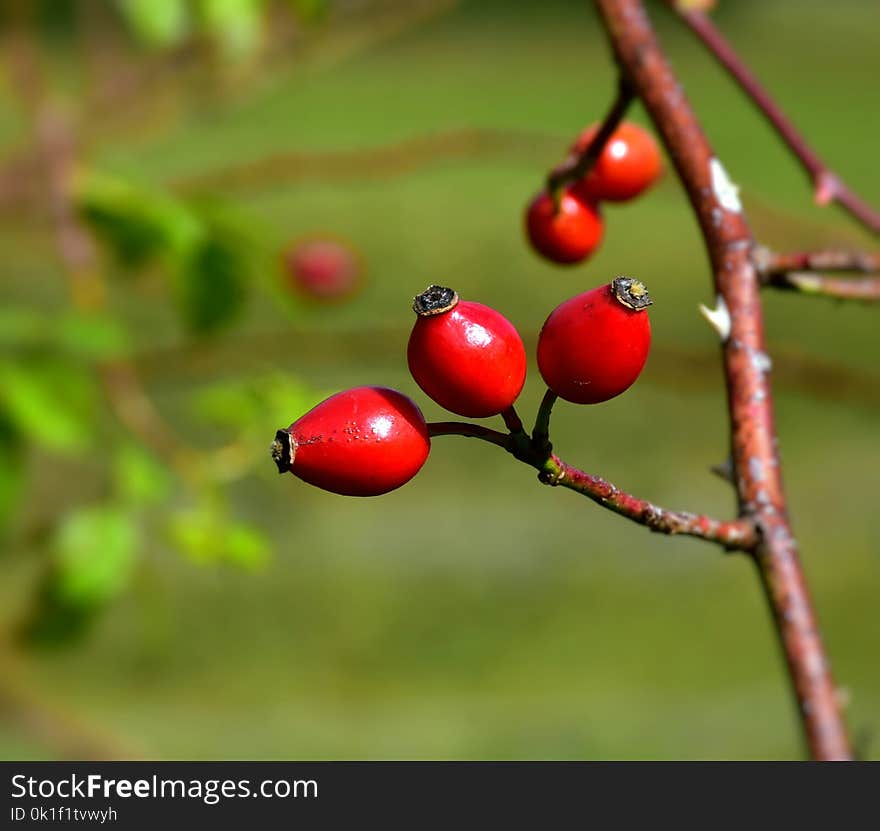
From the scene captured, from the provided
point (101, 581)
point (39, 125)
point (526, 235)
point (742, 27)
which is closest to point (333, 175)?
point (39, 125)

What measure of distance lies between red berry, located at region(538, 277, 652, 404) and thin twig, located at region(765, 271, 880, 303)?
4.4 inches

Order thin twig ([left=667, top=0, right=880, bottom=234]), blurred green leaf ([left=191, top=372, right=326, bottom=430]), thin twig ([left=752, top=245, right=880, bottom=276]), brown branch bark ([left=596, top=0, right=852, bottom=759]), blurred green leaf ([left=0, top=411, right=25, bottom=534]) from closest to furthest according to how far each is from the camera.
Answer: brown branch bark ([left=596, top=0, right=852, bottom=759]), thin twig ([left=752, top=245, right=880, bottom=276]), thin twig ([left=667, top=0, right=880, bottom=234]), blurred green leaf ([left=191, top=372, right=326, bottom=430]), blurred green leaf ([left=0, top=411, right=25, bottom=534])

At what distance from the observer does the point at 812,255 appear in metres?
0.43

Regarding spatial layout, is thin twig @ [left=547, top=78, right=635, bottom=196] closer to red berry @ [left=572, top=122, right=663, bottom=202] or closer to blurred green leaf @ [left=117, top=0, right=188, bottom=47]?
red berry @ [left=572, top=122, right=663, bottom=202]

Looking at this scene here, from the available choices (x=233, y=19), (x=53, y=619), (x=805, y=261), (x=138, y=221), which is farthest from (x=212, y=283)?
(x=805, y=261)

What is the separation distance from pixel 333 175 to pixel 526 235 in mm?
724

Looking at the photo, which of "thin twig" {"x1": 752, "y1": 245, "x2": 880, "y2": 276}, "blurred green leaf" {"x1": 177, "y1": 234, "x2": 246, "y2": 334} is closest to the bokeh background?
"blurred green leaf" {"x1": 177, "y1": 234, "x2": 246, "y2": 334}

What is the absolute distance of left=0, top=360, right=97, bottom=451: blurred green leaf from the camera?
3.05 ft

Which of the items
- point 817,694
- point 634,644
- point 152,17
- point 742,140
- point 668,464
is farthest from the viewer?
point 742,140

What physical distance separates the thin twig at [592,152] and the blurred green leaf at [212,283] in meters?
0.49

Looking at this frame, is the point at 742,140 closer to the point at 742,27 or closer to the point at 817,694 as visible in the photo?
the point at 742,27

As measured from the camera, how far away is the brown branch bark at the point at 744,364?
30 centimetres

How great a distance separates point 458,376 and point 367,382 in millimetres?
1960

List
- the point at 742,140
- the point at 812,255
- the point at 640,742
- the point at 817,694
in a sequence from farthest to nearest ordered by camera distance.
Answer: the point at 742,140 < the point at 640,742 < the point at 812,255 < the point at 817,694
